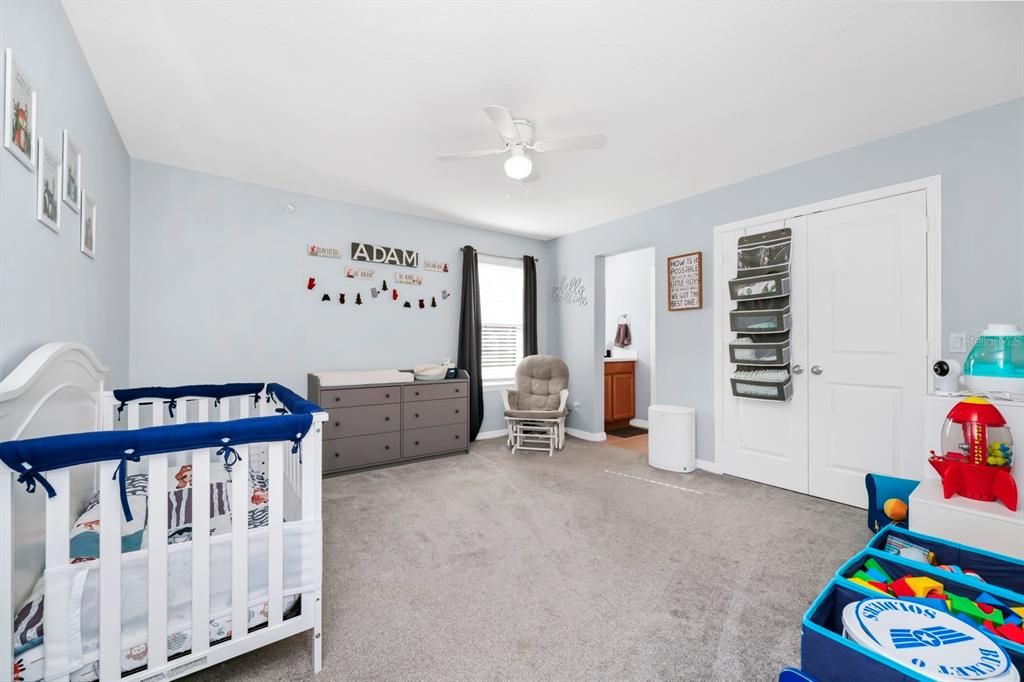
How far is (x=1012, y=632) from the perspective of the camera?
0.98m

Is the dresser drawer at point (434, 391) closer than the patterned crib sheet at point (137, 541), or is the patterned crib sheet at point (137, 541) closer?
the patterned crib sheet at point (137, 541)

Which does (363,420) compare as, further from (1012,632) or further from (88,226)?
(1012,632)

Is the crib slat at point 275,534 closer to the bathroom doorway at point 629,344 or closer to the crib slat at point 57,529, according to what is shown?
the crib slat at point 57,529

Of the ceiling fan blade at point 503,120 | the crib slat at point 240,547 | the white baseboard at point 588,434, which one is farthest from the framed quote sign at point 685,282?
the crib slat at point 240,547

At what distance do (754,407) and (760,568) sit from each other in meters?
1.62

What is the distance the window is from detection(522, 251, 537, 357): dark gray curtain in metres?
0.10

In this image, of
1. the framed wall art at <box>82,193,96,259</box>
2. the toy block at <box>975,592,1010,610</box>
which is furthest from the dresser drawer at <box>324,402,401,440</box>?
the toy block at <box>975,592,1010,610</box>

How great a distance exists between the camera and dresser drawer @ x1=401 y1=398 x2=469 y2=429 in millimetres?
3971

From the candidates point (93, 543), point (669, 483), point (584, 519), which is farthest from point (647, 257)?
point (93, 543)

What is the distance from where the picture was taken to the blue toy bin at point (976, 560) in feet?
4.37

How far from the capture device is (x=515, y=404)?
4590 mm

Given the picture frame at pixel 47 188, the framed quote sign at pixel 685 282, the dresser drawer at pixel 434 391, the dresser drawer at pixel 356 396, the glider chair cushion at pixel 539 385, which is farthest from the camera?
the glider chair cushion at pixel 539 385

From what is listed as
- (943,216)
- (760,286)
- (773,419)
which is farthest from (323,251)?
(943,216)

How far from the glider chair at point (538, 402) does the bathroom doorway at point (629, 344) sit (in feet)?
3.10
